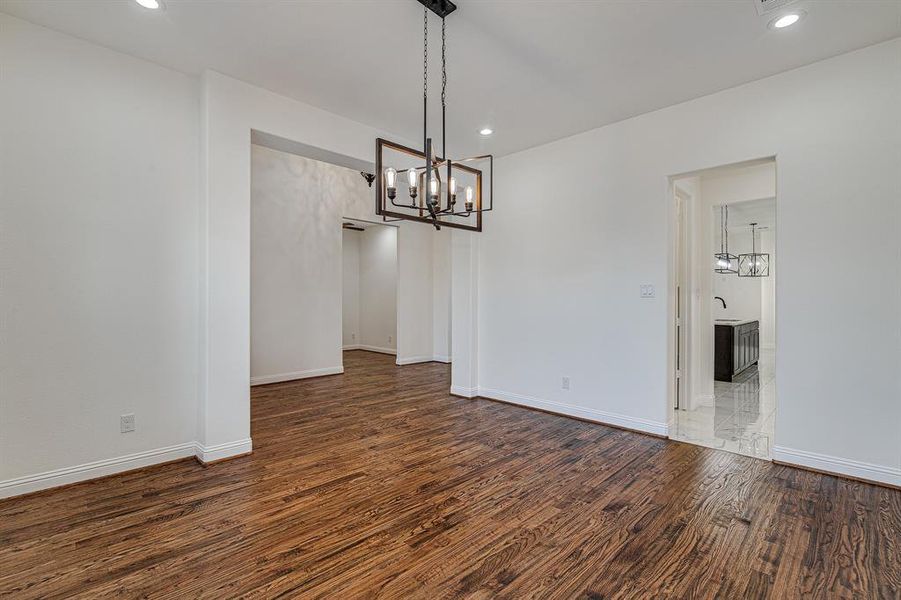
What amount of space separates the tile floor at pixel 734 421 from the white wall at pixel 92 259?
432 cm

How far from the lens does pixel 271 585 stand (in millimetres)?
1770

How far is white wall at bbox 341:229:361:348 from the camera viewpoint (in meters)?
9.45

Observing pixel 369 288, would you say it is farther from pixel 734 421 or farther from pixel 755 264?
pixel 755 264

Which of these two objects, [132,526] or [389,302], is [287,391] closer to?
[132,526]

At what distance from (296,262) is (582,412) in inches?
177

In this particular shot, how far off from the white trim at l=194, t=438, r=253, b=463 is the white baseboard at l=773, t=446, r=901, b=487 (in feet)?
13.3

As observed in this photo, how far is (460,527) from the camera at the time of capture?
2219 mm

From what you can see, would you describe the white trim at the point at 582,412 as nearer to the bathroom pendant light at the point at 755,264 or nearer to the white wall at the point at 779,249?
the white wall at the point at 779,249

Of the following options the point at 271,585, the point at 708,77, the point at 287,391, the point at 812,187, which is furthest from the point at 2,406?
the point at 812,187

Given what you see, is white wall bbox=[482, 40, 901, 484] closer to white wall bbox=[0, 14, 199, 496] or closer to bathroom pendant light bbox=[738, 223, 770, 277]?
white wall bbox=[0, 14, 199, 496]

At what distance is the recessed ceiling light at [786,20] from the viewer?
7.89ft

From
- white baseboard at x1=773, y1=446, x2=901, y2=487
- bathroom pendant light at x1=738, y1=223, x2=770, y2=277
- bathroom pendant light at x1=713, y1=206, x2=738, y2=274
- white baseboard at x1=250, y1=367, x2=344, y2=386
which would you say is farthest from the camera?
bathroom pendant light at x1=738, y1=223, x2=770, y2=277

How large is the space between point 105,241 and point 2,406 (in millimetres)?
1165

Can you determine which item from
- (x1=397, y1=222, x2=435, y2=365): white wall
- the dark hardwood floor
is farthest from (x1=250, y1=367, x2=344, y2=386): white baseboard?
the dark hardwood floor
